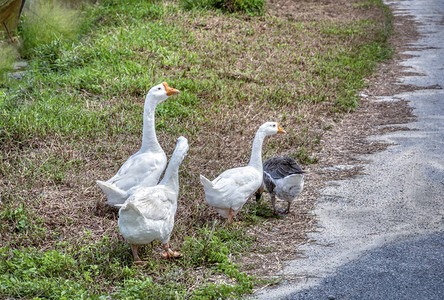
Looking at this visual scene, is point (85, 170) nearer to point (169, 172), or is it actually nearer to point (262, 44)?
point (169, 172)

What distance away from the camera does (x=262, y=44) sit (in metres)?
11.2

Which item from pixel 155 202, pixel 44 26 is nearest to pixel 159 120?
pixel 155 202

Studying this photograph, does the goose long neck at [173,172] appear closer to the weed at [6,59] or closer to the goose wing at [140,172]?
the goose wing at [140,172]

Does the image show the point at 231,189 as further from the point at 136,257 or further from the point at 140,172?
the point at 136,257

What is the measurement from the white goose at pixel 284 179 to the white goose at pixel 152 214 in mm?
1131

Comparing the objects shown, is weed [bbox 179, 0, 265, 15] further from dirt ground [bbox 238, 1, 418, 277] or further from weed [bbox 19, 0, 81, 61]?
dirt ground [bbox 238, 1, 418, 277]

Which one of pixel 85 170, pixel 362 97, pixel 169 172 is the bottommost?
pixel 362 97

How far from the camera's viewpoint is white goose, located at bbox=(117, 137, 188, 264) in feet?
11.8

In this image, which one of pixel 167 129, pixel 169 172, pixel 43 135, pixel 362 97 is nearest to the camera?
pixel 169 172

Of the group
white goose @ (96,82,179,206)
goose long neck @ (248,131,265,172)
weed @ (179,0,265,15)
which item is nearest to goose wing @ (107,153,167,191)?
white goose @ (96,82,179,206)

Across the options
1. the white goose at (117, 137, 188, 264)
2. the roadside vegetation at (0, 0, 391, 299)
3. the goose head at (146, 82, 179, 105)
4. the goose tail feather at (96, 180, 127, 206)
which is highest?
the goose head at (146, 82, 179, 105)

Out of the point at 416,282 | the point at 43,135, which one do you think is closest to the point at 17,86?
the point at 43,135

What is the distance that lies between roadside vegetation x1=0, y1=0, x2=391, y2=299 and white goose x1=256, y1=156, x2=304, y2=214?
262 millimetres

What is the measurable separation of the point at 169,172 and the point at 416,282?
6.78ft
